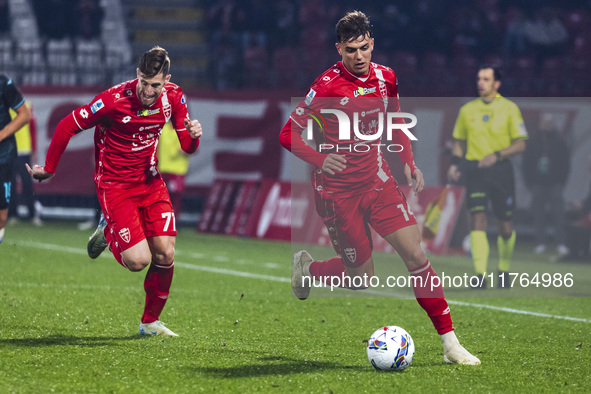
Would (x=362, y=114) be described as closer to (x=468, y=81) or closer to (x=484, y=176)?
(x=484, y=176)

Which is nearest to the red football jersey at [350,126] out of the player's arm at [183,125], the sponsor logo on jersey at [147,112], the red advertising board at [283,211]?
the player's arm at [183,125]

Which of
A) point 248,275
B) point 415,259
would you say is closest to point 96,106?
point 415,259

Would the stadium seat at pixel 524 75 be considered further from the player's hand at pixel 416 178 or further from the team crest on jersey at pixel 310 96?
the team crest on jersey at pixel 310 96

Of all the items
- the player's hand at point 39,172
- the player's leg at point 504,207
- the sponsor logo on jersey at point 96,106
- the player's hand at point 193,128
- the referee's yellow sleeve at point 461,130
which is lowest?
the player's leg at point 504,207

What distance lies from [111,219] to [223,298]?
103 inches

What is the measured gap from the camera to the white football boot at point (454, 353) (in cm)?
571

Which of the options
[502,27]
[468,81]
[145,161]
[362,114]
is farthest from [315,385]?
[502,27]

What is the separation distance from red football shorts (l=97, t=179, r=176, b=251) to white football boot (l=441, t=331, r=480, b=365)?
2.15 metres

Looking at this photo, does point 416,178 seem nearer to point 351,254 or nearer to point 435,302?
point 351,254

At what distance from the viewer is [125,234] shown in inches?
256

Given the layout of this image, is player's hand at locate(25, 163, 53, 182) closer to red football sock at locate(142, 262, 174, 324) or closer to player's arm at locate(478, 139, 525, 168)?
red football sock at locate(142, 262, 174, 324)

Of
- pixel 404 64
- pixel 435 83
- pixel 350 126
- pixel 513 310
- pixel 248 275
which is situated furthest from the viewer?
pixel 404 64

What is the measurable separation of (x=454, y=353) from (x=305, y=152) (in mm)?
1591

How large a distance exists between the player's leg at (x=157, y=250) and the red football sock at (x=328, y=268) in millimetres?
1051
